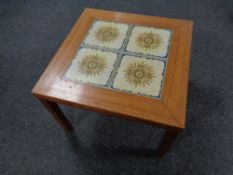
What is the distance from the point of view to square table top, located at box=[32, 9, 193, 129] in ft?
2.10

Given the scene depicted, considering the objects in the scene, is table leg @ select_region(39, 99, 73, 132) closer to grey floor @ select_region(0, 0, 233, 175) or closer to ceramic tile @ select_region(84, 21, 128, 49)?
grey floor @ select_region(0, 0, 233, 175)

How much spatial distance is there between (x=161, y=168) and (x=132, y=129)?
268mm

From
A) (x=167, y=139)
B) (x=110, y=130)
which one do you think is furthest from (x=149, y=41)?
(x=110, y=130)

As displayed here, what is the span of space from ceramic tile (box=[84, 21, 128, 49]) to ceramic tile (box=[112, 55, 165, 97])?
122 mm

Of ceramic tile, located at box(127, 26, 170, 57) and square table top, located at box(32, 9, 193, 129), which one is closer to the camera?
square table top, located at box(32, 9, 193, 129)

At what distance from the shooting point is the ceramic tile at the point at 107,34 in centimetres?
84

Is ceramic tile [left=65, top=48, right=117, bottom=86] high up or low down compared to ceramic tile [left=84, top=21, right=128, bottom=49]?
down

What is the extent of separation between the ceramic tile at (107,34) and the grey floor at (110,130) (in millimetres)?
491

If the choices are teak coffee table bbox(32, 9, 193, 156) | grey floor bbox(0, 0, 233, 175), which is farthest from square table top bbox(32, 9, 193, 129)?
grey floor bbox(0, 0, 233, 175)

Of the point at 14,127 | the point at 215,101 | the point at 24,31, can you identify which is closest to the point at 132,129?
the point at 215,101

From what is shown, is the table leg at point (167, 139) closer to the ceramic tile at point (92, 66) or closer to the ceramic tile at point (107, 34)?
the ceramic tile at point (92, 66)

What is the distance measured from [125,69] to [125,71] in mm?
11

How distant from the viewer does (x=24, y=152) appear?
100 cm

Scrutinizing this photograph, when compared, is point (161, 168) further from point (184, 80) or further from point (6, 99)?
point (6, 99)
